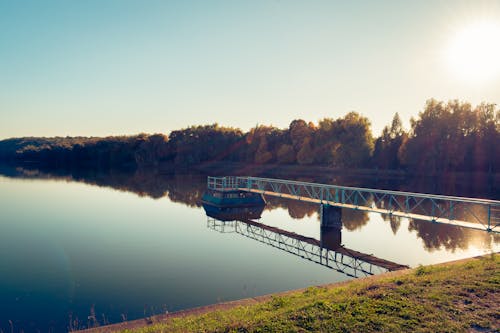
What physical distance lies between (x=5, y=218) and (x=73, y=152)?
13537 cm

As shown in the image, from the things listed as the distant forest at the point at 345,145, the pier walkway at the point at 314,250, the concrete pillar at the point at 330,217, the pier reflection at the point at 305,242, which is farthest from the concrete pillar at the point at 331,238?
the distant forest at the point at 345,145

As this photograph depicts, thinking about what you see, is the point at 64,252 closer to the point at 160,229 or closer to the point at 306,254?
the point at 160,229

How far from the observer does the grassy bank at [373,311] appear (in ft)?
26.9

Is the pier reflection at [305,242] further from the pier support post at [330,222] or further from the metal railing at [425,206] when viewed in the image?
the metal railing at [425,206]

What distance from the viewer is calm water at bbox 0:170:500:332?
603 inches

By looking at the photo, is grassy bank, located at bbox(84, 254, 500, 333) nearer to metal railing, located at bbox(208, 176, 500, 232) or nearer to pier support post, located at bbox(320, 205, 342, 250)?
metal railing, located at bbox(208, 176, 500, 232)

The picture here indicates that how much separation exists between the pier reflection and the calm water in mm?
604

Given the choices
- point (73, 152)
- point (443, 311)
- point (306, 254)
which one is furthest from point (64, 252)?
point (73, 152)

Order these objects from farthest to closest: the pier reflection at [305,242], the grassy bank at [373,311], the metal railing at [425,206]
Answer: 1. the metal railing at [425,206]
2. the pier reflection at [305,242]
3. the grassy bank at [373,311]

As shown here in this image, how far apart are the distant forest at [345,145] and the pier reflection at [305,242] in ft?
166

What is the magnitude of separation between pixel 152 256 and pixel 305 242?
36.1ft

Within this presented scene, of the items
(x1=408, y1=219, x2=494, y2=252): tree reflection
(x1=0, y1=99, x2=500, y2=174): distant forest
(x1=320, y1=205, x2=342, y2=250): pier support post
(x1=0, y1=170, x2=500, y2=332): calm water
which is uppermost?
(x1=0, y1=99, x2=500, y2=174): distant forest

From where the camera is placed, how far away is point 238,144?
394ft

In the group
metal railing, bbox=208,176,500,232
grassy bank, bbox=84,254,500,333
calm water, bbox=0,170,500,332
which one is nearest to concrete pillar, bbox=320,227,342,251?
calm water, bbox=0,170,500,332
